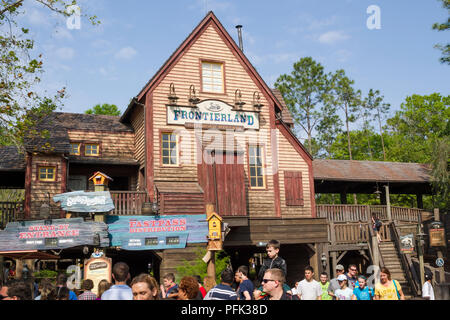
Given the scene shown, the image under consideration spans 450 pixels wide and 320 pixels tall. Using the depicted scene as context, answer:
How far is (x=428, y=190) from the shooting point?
97.8ft

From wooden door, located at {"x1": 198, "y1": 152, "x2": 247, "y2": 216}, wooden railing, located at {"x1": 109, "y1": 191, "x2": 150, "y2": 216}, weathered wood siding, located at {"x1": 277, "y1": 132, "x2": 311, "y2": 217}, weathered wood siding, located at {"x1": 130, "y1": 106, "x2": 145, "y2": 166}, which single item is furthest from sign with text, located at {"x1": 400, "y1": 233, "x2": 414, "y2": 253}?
weathered wood siding, located at {"x1": 130, "y1": 106, "x2": 145, "y2": 166}

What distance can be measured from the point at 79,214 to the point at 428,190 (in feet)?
74.1

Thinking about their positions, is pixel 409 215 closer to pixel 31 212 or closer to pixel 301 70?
pixel 31 212

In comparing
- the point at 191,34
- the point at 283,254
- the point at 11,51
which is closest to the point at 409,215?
the point at 283,254

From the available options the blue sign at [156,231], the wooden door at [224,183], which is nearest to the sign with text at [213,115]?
the wooden door at [224,183]

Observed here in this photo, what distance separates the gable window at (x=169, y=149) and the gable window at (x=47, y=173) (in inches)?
173

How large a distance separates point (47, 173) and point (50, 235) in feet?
15.9

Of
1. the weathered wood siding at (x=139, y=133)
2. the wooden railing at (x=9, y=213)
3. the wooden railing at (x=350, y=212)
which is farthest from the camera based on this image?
the wooden railing at (x=350, y=212)

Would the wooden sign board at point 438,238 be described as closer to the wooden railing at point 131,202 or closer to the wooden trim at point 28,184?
the wooden railing at point 131,202

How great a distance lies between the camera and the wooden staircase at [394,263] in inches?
768

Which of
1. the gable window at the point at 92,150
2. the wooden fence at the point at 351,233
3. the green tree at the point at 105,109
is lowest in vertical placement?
the wooden fence at the point at 351,233

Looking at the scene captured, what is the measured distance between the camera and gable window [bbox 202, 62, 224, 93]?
20156 mm

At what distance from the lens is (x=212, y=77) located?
801 inches
